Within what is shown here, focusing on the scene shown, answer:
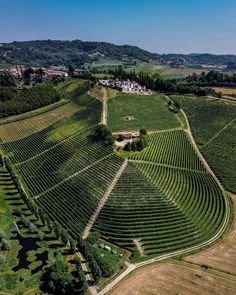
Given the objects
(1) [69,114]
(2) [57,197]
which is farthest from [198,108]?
(2) [57,197]

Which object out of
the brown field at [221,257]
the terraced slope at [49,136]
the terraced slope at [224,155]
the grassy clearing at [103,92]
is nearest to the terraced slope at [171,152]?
the terraced slope at [224,155]

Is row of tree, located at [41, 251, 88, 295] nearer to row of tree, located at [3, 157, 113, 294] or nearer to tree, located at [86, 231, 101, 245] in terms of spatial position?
row of tree, located at [3, 157, 113, 294]

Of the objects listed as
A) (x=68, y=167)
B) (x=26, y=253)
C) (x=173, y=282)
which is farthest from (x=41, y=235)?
(x=68, y=167)

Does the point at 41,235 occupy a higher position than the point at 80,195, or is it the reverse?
the point at 80,195

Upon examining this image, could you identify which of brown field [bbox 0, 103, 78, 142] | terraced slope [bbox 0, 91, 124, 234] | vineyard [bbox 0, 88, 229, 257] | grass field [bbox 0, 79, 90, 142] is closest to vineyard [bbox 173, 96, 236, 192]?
vineyard [bbox 0, 88, 229, 257]

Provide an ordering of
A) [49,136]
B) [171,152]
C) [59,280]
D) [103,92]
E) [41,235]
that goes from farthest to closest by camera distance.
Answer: [103,92]
[49,136]
[171,152]
[41,235]
[59,280]

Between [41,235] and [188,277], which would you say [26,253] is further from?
[188,277]
